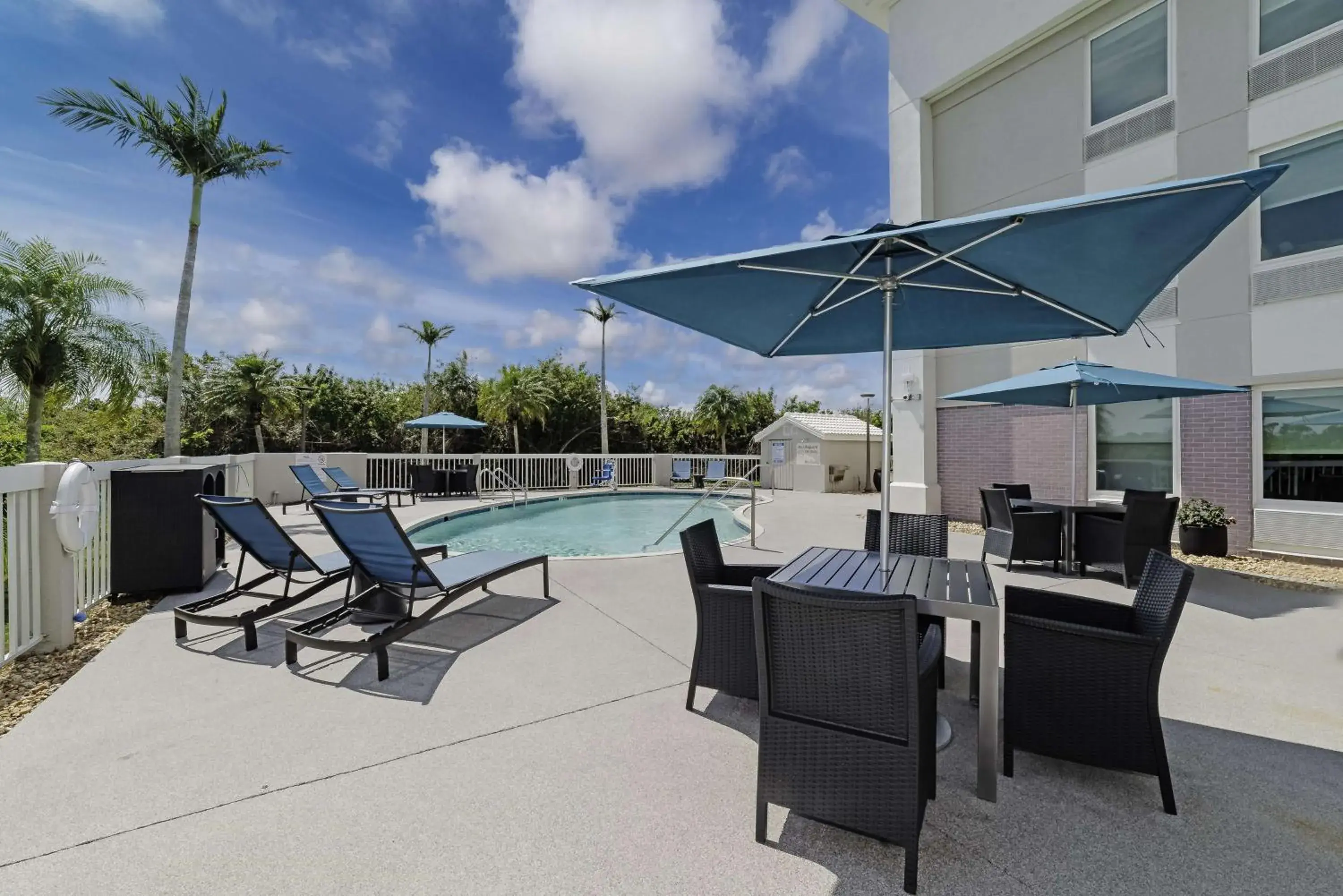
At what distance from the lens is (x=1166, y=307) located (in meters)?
7.85

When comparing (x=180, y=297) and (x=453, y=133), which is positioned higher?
(x=453, y=133)

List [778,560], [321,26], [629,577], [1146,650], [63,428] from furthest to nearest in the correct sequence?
[63,428], [321,26], [778,560], [629,577], [1146,650]

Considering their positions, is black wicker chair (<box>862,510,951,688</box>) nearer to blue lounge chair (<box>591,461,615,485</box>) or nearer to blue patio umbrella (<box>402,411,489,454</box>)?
blue lounge chair (<box>591,461,615,485</box>)

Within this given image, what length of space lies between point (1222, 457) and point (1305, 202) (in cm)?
308

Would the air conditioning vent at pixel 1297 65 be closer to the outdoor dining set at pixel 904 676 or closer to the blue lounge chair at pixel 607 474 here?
the outdoor dining set at pixel 904 676

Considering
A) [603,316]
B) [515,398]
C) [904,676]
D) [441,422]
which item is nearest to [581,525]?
[441,422]

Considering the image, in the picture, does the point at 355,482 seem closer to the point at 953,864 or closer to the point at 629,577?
the point at 629,577

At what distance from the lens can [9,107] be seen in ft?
33.7

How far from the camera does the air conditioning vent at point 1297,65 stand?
6684 millimetres

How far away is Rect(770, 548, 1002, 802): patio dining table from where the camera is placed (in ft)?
7.28

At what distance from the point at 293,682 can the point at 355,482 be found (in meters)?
11.8

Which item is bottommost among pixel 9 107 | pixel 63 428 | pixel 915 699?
pixel 915 699

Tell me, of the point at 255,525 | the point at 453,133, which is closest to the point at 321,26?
the point at 453,133

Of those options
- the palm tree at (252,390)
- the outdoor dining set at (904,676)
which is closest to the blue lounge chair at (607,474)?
the outdoor dining set at (904,676)
